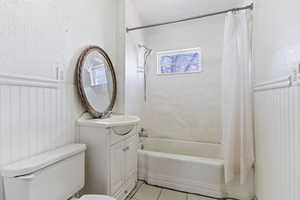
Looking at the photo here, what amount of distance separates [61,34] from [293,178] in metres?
1.96

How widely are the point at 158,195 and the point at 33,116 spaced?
60.4 inches

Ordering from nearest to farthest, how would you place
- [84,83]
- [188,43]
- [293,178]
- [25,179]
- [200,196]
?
[293,178] → [25,179] → [84,83] → [200,196] → [188,43]

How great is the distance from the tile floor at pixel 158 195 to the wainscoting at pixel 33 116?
3.30 ft

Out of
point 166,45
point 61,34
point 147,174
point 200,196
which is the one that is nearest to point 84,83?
point 61,34

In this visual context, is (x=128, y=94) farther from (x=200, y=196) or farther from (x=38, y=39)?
(x=200, y=196)

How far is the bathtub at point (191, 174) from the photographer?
173cm

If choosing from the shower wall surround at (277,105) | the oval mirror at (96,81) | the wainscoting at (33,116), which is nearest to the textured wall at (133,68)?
the oval mirror at (96,81)

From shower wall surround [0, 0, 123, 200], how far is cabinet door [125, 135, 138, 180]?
1.90 ft

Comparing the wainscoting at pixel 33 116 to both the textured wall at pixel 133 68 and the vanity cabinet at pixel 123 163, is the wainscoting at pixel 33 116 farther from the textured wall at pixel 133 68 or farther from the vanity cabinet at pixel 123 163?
the textured wall at pixel 133 68

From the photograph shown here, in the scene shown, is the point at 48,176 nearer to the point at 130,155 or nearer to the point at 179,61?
the point at 130,155

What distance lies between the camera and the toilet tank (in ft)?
3.06

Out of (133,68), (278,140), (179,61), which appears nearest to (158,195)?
(278,140)

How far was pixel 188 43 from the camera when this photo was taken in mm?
2543

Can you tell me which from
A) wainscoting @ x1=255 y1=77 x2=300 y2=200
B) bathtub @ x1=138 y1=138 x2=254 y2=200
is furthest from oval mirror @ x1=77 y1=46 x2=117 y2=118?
wainscoting @ x1=255 y1=77 x2=300 y2=200
